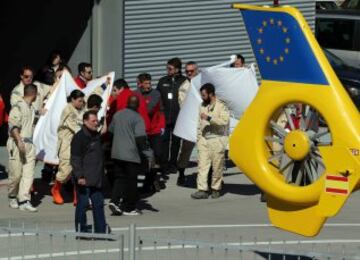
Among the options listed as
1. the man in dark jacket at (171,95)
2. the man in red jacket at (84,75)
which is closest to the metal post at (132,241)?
the man in red jacket at (84,75)

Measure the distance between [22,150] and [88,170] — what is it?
2.19 metres

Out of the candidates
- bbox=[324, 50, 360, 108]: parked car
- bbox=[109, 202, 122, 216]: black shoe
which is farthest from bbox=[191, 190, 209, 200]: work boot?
bbox=[324, 50, 360, 108]: parked car

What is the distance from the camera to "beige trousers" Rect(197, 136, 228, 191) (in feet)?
60.1

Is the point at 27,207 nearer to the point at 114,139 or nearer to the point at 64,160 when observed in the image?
the point at 64,160

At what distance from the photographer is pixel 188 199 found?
18.5 metres

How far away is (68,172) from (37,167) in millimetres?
3047

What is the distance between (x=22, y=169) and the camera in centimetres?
1709

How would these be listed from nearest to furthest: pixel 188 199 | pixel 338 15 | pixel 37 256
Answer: pixel 37 256
pixel 188 199
pixel 338 15

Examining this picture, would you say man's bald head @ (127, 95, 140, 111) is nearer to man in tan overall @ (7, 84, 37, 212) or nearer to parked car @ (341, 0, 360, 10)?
man in tan overall @ (7, 84, 37, 212)

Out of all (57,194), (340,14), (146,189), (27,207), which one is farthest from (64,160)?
(340,14)

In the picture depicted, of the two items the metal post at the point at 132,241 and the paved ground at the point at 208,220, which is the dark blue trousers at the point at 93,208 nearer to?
the paved ground at the point at 208,220

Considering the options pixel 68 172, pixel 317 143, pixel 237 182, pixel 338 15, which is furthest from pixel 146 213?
pixel 338 15

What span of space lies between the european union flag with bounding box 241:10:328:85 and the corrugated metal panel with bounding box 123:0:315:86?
29.9 ft

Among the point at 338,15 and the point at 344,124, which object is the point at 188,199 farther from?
the point at 338,15
